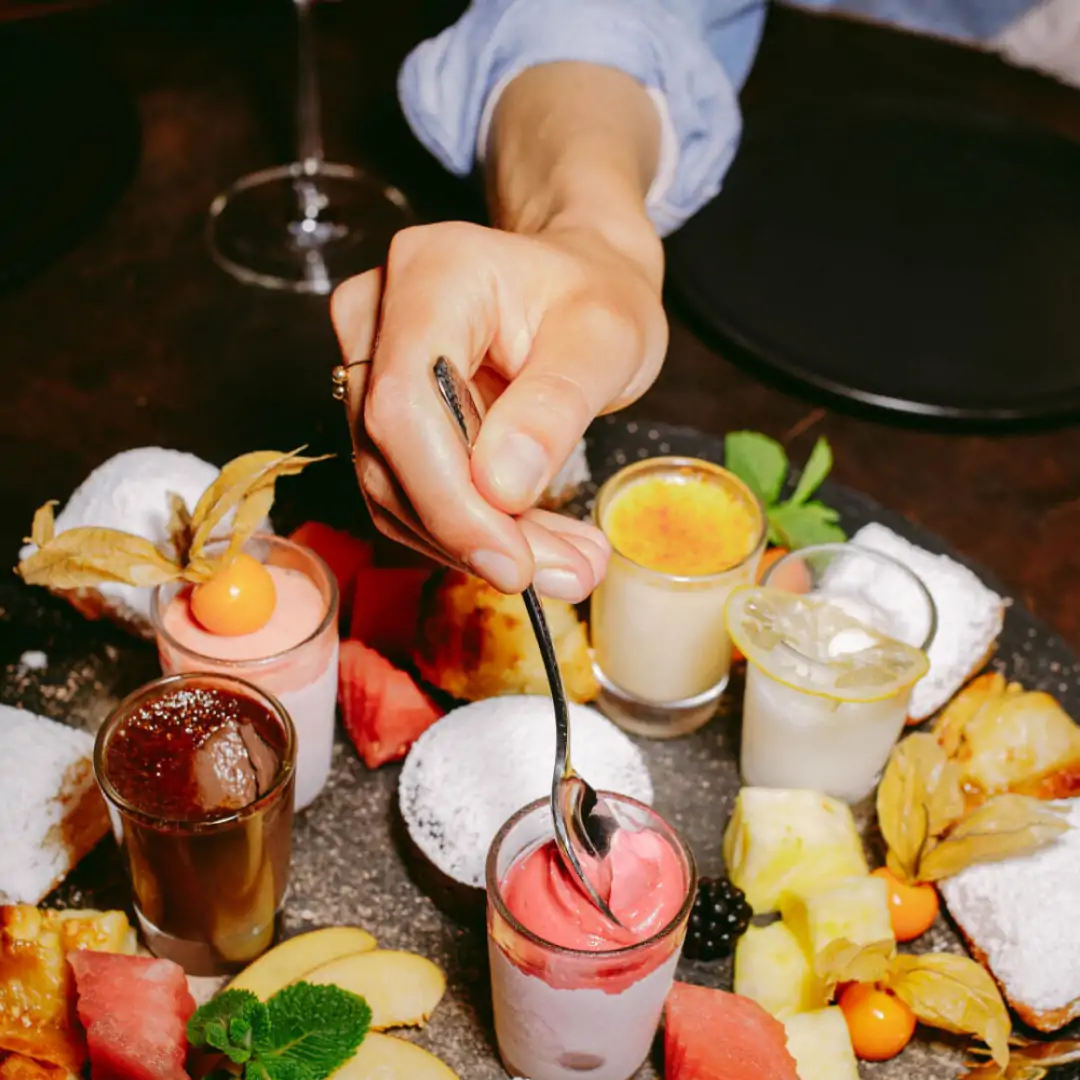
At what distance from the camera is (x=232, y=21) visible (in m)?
2.80

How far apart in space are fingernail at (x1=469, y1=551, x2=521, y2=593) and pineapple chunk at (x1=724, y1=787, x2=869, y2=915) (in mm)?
435

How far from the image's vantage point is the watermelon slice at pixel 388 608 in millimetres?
1565

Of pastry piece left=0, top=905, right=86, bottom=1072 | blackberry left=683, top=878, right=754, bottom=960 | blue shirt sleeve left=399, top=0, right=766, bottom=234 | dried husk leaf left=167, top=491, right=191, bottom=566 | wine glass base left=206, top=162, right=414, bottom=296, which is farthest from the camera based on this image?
wine glass base left=206, top=162, right=414, bottom=296

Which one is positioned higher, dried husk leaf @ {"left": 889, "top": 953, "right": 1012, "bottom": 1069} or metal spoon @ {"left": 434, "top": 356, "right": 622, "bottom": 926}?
metal spoon @ {"left": 434, "top": 356, "right": 622, "bottom": 926}

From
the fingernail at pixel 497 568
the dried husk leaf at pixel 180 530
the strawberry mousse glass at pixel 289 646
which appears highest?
the fingernail at pixel 497 568

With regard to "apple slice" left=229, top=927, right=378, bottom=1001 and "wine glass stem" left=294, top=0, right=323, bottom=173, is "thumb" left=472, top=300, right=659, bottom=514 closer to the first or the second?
"apple slice" left=229, top=927, right=378, bottom=1001

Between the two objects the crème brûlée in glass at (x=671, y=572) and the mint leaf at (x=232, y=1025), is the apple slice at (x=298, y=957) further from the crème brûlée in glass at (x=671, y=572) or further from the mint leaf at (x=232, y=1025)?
the crème brûlée in glass at (x=671, y=572)

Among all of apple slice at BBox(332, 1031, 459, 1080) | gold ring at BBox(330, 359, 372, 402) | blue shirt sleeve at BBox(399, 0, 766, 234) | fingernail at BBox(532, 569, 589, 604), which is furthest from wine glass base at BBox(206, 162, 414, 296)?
apple slice at BBox(332, 1031, 459, 1080)

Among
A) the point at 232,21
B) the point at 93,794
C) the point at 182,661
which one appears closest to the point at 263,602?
the point at 182,661

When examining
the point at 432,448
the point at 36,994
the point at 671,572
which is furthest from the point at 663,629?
the point at 36,994

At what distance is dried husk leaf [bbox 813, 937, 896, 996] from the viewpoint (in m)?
1.23

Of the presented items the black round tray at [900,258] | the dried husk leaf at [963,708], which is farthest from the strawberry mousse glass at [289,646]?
the black round tray at [900,258]

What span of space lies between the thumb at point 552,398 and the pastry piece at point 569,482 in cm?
32

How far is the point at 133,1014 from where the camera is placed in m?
1.15
